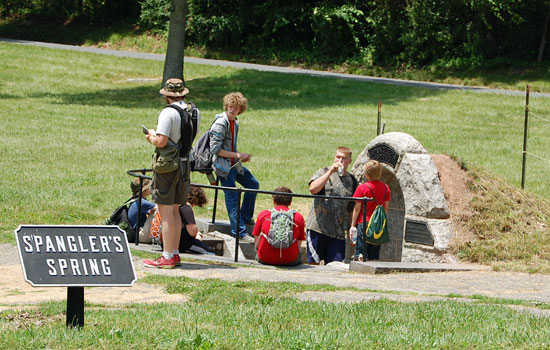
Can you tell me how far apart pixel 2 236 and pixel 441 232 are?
5421 millimetres

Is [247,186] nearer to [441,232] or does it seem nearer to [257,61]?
[441,232]

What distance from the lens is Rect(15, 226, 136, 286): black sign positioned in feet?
16.8

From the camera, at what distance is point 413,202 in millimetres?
11094

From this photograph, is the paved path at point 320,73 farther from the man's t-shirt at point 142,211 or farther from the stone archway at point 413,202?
the man's t-shirt at point 142,211

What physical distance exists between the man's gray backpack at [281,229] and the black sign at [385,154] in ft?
7.79

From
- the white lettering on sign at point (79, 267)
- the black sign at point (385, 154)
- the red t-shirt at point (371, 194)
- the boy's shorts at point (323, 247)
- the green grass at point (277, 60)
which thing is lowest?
the boy's shorts at point (323, 247)

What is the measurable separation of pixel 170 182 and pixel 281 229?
161cm

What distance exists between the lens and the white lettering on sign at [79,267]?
17.0 ft

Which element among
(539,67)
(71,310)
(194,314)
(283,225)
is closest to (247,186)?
(283,225)

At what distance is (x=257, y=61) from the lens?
36.7m

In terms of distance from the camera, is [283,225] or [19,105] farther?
[19,105]

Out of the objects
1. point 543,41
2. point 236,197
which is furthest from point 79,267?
point 543,41

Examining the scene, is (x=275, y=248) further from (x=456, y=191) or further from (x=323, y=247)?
(x=456, y=191)

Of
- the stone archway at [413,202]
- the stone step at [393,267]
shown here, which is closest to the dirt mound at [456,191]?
the stone archway at [413,202]
